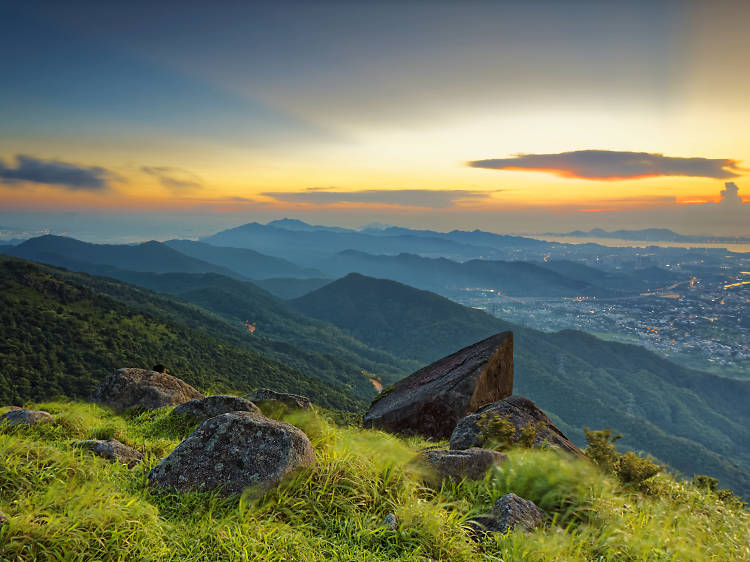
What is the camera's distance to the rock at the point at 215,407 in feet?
31.2

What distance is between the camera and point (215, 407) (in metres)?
9.65

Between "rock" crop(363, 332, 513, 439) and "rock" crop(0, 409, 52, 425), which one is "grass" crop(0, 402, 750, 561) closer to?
"rock" crop(0, 409, 52, 425)

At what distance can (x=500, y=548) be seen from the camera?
174 inches

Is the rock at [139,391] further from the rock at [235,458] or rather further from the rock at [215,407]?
the rock at [235,458]

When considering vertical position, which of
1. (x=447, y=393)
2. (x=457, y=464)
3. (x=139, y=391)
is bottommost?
(x=447, y=393)

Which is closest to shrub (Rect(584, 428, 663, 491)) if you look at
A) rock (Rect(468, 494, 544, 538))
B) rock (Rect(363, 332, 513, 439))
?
rock (Rect(468, 494, 544, 538))

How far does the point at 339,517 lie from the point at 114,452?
15.2 ft

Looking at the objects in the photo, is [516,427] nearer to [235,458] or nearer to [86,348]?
[235,458]

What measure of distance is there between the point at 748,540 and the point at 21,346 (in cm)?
9837

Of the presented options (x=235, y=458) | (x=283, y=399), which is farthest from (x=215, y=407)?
(x=235, y=458)

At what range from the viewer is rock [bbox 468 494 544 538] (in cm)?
466

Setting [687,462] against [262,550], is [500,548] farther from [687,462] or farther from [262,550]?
[687,462]

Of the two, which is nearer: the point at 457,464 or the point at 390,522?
the point at 390,522

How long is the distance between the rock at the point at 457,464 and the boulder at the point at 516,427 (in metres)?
1.84
